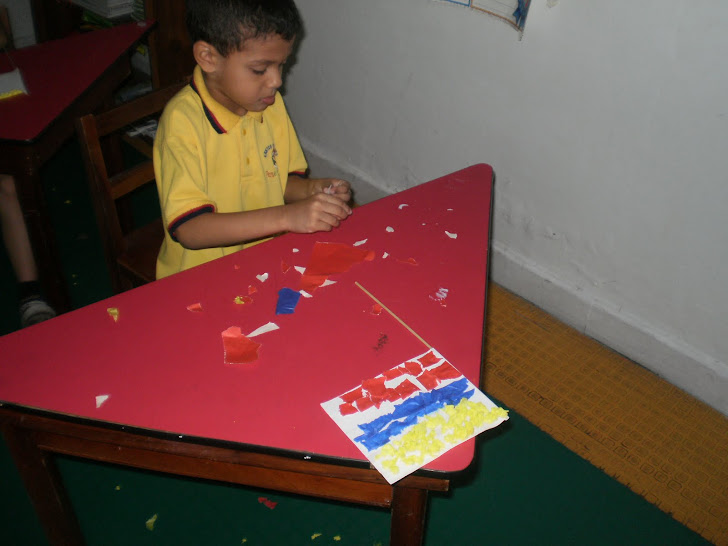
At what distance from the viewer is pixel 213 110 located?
4.70ft

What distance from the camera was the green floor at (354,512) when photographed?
1.57 m

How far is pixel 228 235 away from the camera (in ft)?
4.47

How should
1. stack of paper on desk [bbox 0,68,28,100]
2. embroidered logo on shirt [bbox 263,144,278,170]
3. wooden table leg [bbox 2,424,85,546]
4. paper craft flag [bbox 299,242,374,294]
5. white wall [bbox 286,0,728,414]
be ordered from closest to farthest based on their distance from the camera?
wooden table leg [bbox 2,424,85,546] < paper craft flag [bbox 299,242,374,294] < embroidered logo on shirt [bbox 263,144,278,170] < white wall [bbox 286,0,728,414] < stack of paper on desk [bbox 0,68,28,100]

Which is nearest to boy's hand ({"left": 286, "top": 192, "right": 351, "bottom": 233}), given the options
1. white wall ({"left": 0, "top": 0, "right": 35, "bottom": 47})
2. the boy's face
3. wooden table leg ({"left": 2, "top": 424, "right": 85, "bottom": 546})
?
the boy's face

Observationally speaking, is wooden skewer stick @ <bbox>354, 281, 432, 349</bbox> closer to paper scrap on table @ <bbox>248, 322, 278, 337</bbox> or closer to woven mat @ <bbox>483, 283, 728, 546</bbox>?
paper scrap on table @ <bbox>248, 322, 278, 337</bbox>

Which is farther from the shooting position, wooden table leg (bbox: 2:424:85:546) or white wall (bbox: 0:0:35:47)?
white wall (bbox: 0:0:35:47)

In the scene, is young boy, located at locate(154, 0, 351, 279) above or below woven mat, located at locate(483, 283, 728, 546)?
above

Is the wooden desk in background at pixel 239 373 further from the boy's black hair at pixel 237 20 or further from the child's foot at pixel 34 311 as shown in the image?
the child's foot at pixel 34 311

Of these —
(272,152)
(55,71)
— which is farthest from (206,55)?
(55,71)

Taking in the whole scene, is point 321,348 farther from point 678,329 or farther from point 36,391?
point 678,329

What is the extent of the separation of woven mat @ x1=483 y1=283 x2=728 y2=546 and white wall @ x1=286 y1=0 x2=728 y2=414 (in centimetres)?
9

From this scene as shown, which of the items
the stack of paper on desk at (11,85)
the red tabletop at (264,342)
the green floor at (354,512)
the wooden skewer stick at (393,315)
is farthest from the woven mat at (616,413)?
the stack of paper on desk at (11,85)

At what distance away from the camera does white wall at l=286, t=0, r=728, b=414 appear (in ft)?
5.67

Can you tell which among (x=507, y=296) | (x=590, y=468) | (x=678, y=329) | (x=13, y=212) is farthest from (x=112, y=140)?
(x=678, y=329)
